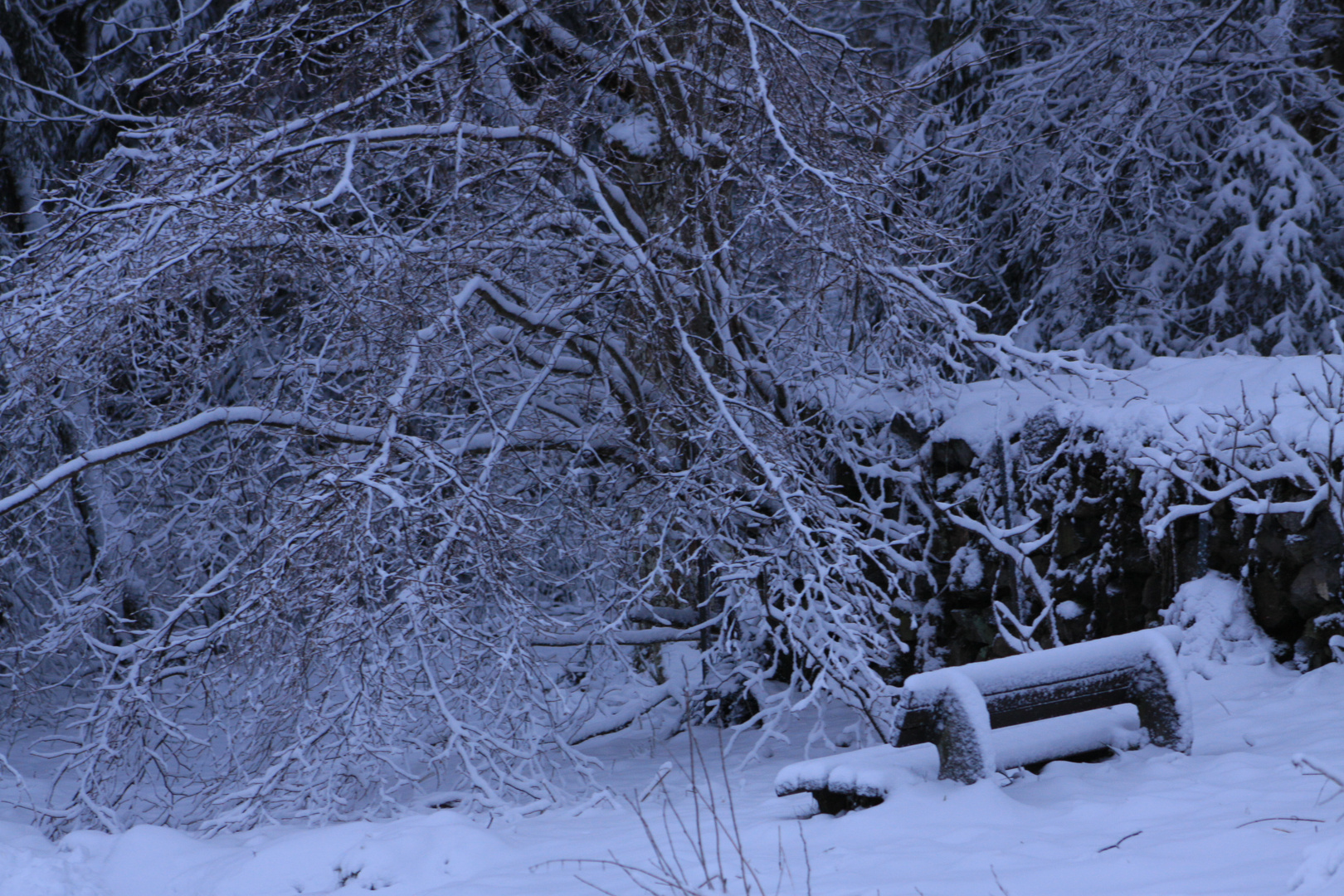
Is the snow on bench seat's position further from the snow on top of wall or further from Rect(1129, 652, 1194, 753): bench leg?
the snow on top of wall

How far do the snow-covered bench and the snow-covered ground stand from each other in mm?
78

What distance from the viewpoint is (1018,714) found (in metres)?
3.97

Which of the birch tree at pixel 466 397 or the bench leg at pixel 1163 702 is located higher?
the birch tree at pixel 466 397

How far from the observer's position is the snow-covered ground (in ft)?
9.58

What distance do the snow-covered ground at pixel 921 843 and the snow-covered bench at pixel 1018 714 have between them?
78 mm

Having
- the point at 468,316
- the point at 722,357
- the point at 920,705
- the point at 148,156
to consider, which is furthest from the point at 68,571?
the point at 920,705

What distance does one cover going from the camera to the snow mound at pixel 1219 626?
515cm

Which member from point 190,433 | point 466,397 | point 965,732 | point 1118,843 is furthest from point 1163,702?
point 466,397

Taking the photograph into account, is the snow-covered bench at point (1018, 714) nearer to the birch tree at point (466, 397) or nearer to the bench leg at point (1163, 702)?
the bench leg at point (1163, 702)

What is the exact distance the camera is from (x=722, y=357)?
20.7 ft

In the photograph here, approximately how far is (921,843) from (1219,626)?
2507mm

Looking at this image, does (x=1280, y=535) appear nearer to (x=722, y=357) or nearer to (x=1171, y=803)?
(x=1171, y=803)

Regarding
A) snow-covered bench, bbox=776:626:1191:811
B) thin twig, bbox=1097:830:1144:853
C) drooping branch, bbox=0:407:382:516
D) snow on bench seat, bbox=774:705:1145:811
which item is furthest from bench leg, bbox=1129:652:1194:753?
drooping branch, bbox=0:407:382:516

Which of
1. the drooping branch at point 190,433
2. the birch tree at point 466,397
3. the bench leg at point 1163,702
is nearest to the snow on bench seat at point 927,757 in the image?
the bench leg at point 1163,702
